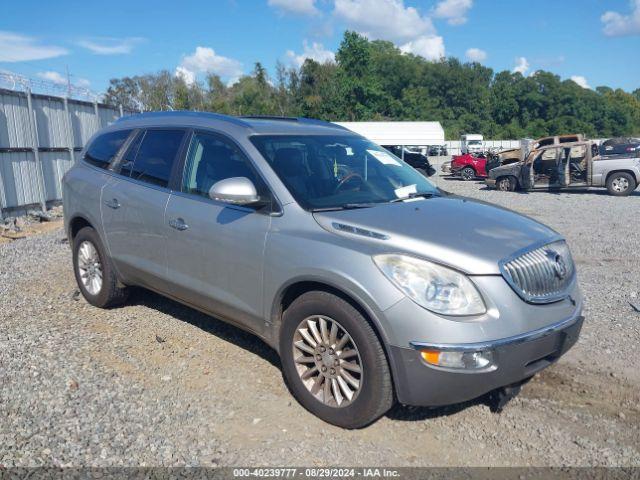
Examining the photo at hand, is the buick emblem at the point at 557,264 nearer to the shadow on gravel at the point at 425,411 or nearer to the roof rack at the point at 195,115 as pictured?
the shadow on gravel at the point at 425,411

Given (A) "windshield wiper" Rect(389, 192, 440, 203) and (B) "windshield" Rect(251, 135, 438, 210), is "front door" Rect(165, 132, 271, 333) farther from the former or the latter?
(A) "windshield wiper" Rect(389, 192, 440, 203)

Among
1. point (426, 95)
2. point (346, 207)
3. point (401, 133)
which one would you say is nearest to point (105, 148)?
point (346, 207)

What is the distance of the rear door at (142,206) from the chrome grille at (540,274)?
2.69 metres

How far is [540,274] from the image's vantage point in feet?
10.7

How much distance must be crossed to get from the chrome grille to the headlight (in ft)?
0.80

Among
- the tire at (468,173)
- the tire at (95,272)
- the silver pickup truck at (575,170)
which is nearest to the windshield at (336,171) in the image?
the tire at (95,272)

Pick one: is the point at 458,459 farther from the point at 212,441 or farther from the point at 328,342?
the point at 212,441

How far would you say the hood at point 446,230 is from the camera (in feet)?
10.1

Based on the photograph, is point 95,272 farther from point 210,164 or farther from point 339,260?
point 339,260

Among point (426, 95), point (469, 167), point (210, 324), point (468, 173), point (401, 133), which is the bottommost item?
point (210, 324)

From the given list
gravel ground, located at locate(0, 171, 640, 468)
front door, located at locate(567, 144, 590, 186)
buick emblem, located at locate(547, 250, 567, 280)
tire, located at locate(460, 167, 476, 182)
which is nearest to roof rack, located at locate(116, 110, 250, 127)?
gravel ground, located at locate(0, 171, 640, 468)

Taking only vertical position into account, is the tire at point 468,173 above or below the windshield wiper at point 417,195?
below

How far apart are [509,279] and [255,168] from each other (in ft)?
6.10

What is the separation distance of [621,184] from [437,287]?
707 inches
